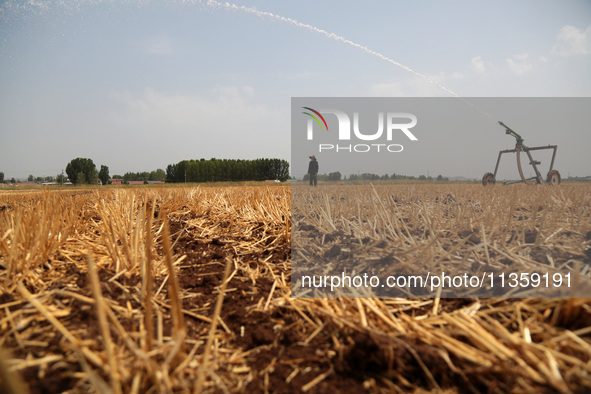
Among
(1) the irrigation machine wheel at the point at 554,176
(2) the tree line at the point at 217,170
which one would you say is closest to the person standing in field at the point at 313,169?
(1) the irrigation machine wheel at the point at 554,176

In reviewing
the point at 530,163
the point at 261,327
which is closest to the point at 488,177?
the point at 530,163

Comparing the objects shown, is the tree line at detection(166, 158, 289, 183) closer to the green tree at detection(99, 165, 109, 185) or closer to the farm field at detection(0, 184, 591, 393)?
the green tree at detection(99, 165, 109, 185)

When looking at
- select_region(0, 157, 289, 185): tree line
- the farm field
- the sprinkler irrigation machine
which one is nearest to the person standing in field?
the sprinkler irrigation machine

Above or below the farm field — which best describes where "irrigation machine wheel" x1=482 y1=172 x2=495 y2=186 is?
above

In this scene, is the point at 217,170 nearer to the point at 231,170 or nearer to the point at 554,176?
the point at 231,170

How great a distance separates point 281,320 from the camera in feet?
4.83

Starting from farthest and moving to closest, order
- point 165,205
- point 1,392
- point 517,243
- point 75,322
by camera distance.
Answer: point 165,205, point 517,243, point 75,322, point 1,392

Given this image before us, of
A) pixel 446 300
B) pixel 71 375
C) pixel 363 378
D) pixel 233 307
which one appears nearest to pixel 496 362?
pixel 363 378

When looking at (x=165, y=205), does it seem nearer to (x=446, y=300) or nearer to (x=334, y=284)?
(x=334, y=284)

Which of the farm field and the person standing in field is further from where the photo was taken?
the person standing in field

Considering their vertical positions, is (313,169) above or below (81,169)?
below

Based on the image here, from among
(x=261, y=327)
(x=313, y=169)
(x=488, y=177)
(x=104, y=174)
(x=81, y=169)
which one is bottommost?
(x=261, y=327)

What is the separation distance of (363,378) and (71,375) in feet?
2.76

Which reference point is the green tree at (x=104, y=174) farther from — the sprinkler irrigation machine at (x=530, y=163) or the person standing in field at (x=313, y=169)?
the sprinkler irrigation machine at (x=530, y=163)
